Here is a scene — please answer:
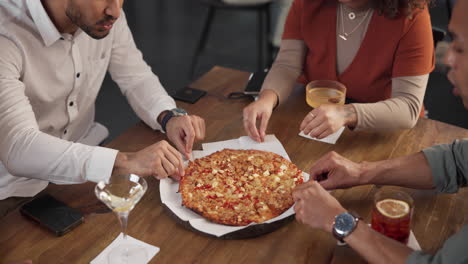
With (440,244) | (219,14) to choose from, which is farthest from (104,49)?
(219,14)

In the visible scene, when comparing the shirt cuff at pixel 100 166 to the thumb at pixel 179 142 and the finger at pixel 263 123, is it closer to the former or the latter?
the thumb at pixel 179 142

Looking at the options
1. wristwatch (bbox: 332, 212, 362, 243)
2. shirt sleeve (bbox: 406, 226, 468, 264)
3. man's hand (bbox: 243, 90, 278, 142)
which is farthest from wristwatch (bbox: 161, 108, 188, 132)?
shirt sleeve (bbox: 406, 226, 468, 264)

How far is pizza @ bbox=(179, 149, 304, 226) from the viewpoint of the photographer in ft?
4.57

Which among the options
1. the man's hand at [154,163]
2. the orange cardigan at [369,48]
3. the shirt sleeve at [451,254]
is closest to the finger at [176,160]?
the man's hand at [154,163]

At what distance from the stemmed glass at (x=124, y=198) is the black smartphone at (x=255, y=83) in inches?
36.4

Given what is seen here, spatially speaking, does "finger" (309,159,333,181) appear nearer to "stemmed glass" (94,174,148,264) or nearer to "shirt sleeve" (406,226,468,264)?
"shirt sleeve" (406,226,468,264)

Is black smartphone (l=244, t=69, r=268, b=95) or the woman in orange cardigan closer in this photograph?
the woman in orange cardigan

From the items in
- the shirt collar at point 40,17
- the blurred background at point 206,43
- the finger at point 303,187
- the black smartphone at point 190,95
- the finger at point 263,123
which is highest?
the shirt collar at point 40,17

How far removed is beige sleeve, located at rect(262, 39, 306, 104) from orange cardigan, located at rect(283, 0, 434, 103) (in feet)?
0.12

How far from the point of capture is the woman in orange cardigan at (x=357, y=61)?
6.00 feet

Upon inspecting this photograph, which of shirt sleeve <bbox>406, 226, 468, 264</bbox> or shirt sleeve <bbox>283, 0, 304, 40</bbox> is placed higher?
shirt sleeve <bbox>283, 0, 304, 40</bbox>

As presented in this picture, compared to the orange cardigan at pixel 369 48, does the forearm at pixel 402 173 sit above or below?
below

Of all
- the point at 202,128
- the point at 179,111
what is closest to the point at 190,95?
the point at 179,111

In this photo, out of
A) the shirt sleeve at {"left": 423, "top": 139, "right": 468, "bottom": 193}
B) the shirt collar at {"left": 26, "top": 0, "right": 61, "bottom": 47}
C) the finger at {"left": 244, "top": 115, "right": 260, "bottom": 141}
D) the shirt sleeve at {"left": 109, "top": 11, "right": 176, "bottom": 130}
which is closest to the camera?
the shirt sleeve at {"left": 423, "top": 139, "right": 468, "bottom": 193}
